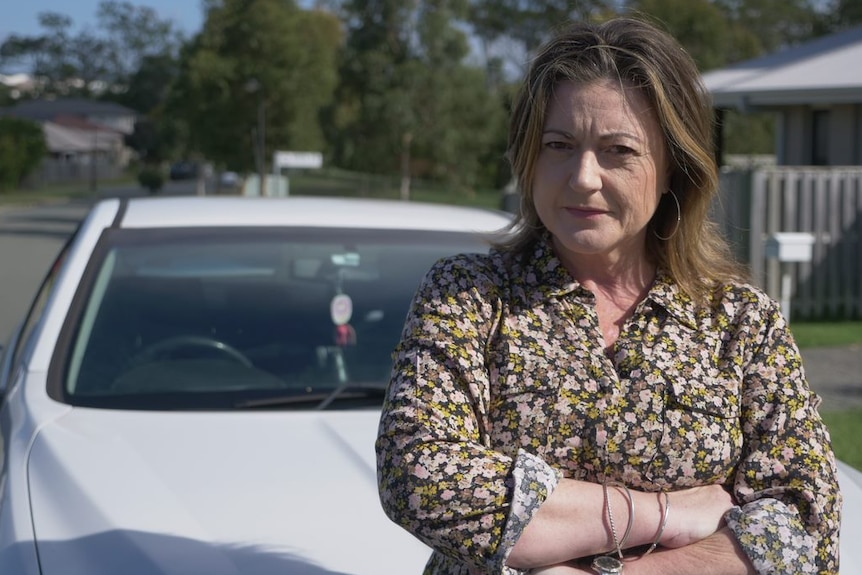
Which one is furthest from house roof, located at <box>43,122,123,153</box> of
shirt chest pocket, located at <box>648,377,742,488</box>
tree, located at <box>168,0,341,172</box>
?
shirt chest pocket, located at <box>648,377,742,488</box>

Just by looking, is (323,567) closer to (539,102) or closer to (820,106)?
(539,102)

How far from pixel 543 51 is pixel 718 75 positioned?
20660 millimetres

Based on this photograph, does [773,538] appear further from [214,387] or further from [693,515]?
[214,387]

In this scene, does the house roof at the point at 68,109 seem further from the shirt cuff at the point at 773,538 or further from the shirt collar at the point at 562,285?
the shirt cuff at the point at 773,538

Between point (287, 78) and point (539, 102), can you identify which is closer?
point (539, 102)

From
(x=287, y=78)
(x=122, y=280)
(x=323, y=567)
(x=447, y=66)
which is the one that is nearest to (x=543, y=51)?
(x=323, y=567)

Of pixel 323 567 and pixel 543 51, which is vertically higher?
pixel 543 51

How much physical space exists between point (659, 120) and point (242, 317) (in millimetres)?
1900

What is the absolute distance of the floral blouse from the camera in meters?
1.71

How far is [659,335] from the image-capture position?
193 centimetres

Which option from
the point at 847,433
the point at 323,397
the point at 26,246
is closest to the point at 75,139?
the point at 26,246

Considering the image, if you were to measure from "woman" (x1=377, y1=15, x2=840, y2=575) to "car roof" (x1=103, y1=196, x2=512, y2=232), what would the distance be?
174 centimetres

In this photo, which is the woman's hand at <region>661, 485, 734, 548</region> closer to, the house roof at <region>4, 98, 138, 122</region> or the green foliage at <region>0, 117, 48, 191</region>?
the green foliage at <region>0, 117, 48, 191</region>

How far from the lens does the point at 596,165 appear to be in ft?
6.21
